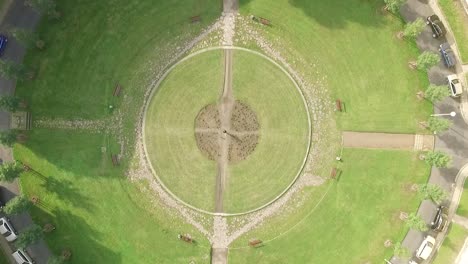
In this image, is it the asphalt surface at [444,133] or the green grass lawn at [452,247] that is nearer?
the green grass lawn at [452,247]

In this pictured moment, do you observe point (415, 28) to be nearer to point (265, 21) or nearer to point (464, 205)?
point (265, 21)

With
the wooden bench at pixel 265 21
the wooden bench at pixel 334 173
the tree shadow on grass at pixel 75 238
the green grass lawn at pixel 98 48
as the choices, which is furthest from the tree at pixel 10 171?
the wooden bench at pixel 334 173

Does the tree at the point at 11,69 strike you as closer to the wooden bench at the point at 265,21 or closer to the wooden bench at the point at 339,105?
the wooden bench at the point at 265,21

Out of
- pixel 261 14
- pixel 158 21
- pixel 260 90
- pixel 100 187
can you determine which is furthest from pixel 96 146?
pixel 261 14

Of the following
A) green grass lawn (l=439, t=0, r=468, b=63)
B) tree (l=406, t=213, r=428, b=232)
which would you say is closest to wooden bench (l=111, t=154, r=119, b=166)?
tree (l=406, t=213, r=428, b=232)

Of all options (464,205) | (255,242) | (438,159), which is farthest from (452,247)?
(255,242)

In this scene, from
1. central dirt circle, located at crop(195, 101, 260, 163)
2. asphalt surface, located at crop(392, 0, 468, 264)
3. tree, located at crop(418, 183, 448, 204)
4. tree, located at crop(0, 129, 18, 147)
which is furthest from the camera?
asphalt surface, located at crop(392, 0, 468, 264)

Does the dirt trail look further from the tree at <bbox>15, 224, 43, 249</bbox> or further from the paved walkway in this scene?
the tree at <bbox>15, 224, 43, 249</bbox>
